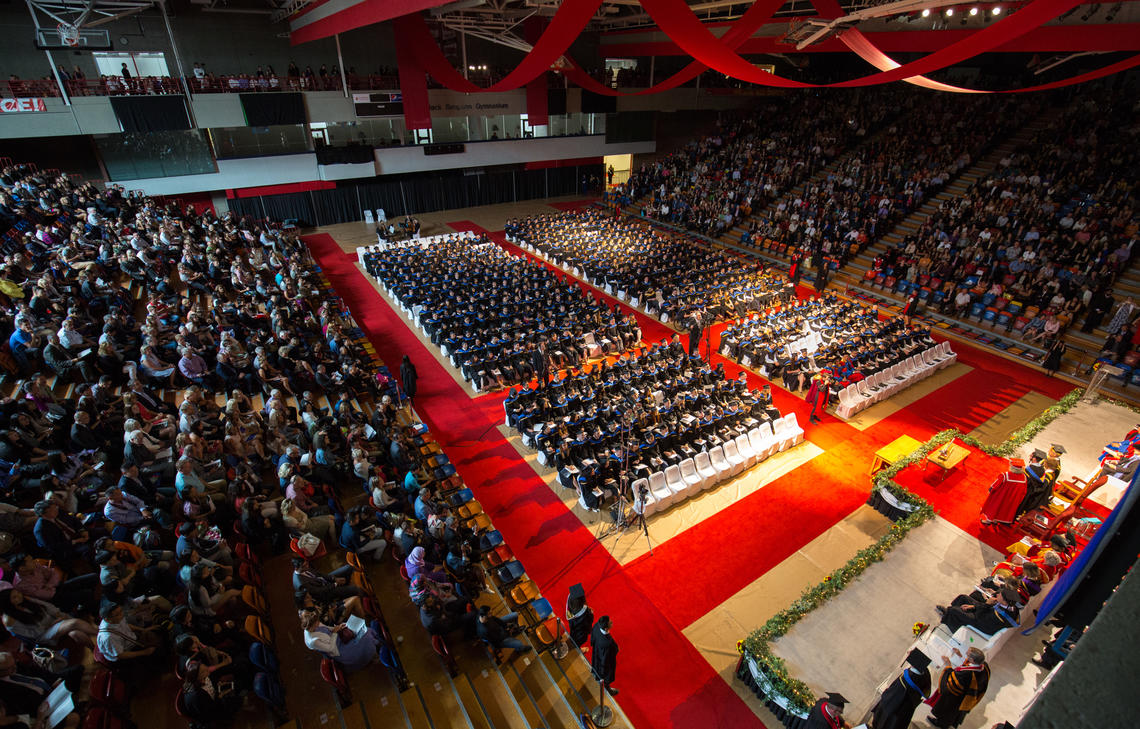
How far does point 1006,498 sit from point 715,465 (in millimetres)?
5023

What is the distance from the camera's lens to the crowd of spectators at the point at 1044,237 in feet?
54.1

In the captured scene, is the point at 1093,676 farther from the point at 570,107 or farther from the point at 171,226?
the point at 570,107

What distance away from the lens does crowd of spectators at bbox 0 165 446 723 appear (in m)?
5.95

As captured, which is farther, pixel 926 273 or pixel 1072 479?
pixel 926 273

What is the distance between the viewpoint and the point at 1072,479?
11031 millimetres

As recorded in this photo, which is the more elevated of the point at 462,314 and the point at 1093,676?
the point at 1093,676

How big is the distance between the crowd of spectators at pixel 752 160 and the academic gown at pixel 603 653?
22.7 meters

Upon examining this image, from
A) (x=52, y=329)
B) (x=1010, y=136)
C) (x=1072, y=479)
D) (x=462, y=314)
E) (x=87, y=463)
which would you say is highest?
(x=1010, y=136)

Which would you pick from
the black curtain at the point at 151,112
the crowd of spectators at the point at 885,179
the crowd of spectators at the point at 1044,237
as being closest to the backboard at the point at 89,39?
the black curtain at the point at 151,112

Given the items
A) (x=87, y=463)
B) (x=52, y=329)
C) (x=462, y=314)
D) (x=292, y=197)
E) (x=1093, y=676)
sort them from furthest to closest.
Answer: (x=292, y=197), (x=462, y=314), (x=52, y=329), (x=87, y=463), (x=1093, y=676)

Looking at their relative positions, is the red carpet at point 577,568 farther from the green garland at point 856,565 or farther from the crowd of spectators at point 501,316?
the crowd of spectators at point 501,316

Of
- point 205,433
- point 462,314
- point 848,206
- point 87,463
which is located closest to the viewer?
point 87,463

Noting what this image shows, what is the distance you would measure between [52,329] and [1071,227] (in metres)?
27.9

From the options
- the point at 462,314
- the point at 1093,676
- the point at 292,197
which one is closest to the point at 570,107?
the point at 292,197
